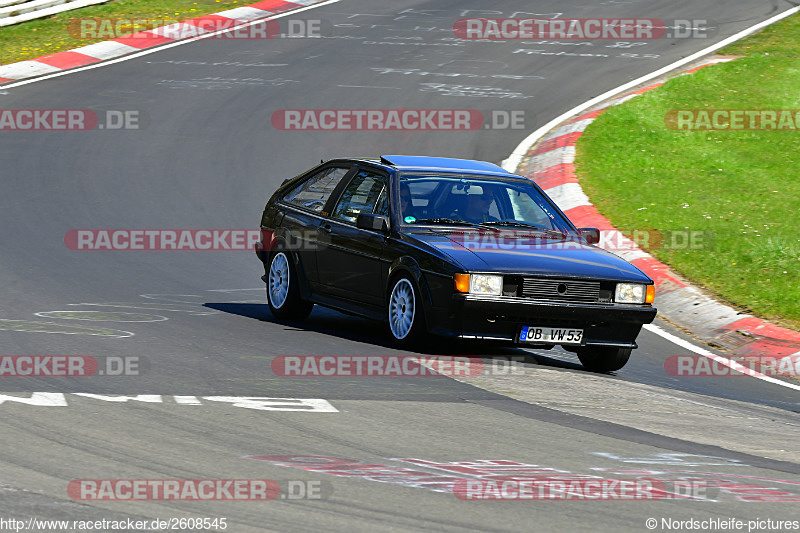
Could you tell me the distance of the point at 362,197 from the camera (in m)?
11.5

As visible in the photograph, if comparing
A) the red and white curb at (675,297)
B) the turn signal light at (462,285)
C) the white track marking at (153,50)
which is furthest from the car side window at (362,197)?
the white track marking at (153,50)

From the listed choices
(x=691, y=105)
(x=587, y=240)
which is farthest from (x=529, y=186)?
(x=691, y=105)

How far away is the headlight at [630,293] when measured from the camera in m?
10.1

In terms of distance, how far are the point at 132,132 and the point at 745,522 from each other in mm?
16131

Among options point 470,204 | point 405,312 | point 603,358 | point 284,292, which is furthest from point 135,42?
point 603,358

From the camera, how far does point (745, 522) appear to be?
19.3 feet

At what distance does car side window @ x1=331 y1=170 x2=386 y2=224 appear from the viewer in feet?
36.9

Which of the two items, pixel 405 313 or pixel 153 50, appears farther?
pixel 153 50

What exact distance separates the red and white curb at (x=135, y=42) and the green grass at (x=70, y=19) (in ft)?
1.24

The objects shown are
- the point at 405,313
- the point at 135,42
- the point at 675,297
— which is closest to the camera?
the point at 405,313

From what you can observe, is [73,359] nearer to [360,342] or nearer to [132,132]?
[360,342]

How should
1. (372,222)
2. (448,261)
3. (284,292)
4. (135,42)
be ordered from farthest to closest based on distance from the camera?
1. (135,42)
2. (284,292)
3. (372,222)
4. (448,261)

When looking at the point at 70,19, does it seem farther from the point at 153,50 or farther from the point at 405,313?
the point at 405,313

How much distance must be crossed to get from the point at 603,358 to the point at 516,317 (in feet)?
3.46
